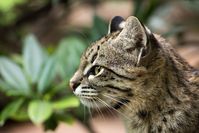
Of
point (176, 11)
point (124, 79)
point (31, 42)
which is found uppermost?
point (31, 42)

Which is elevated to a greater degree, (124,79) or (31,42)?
(31,42)

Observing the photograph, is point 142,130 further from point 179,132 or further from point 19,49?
point 19,49

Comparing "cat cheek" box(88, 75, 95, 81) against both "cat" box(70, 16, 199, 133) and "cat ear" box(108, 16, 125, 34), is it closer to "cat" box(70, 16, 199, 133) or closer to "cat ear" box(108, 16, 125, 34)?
"cat" box(70, 16, 199, 133)

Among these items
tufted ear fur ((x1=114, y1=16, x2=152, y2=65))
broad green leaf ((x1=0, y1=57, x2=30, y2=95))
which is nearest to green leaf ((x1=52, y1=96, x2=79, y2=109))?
broad green leaf ((x1=0, y1=57, x2=30, y2=95))

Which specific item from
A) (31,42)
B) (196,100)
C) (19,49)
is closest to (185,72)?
(196,100)

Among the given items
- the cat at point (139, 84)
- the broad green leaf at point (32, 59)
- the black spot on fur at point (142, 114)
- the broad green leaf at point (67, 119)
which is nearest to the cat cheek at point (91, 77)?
the cat at point (139, 84)

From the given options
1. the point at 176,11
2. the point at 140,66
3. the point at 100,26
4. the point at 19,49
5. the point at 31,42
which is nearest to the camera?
the point at 140,66

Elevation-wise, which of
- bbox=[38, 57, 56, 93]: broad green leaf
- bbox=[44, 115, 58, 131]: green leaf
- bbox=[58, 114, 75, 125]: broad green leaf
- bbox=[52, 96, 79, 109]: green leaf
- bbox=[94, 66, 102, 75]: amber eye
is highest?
bbox=[38, 57, 56, 93]: broad green leaf

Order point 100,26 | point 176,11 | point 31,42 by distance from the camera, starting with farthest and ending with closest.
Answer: point 176,11 < point 100,26 < point 31,42

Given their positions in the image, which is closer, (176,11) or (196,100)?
(196,100)
